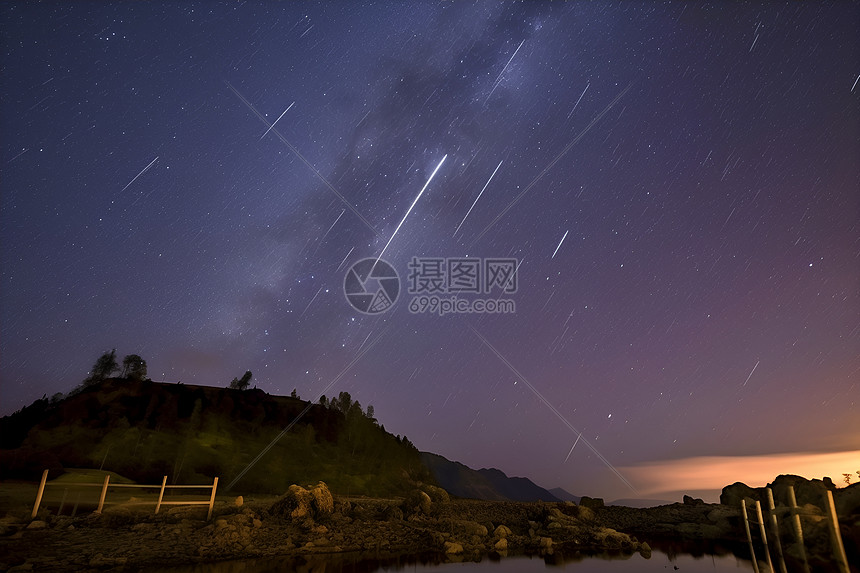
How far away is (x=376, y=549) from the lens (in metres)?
26.0

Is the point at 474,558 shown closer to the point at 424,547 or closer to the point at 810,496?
the point at 424,547

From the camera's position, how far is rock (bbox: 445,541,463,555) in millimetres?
26328

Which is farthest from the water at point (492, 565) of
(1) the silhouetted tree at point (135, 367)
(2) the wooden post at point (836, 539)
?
(1) the silhouetted tree at point (135, 367)

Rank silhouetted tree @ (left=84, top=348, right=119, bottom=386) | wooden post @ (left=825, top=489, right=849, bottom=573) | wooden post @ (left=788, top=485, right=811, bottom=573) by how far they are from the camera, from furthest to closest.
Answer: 1. silhouetted tree @ (left=84, top=348, right=119, bottom=386)
2. wooden post @ (left=788, top=485, right=811, bottom=573)
3. wooden post @ (left=825, top=489, right=849, bottom=573)

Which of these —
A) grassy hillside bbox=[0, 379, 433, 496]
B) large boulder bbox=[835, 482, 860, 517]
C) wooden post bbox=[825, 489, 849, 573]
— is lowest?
wooden post bbox=[825, 489, 849, 573]

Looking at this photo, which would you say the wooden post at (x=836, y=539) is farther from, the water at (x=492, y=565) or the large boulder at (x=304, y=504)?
the large boulder at (x=304, y=504)

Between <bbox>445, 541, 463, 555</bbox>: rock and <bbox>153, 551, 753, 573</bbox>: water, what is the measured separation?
1505mm

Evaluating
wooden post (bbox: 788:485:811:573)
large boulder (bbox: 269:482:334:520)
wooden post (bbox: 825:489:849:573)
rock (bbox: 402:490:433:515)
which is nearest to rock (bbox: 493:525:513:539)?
rock (bbox: 402:490:433:515)

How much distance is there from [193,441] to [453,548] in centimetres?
6307

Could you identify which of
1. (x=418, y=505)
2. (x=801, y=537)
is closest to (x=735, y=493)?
(x=801, y=537)

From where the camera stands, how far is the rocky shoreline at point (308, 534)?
20.1 metres

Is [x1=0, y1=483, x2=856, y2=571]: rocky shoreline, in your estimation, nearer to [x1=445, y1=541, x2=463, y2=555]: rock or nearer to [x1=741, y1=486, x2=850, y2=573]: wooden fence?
[x1=445, y1=541, x2=463, y2=555]: rock

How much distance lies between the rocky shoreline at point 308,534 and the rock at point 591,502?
958 cm

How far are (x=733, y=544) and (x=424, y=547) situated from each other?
2389cm
